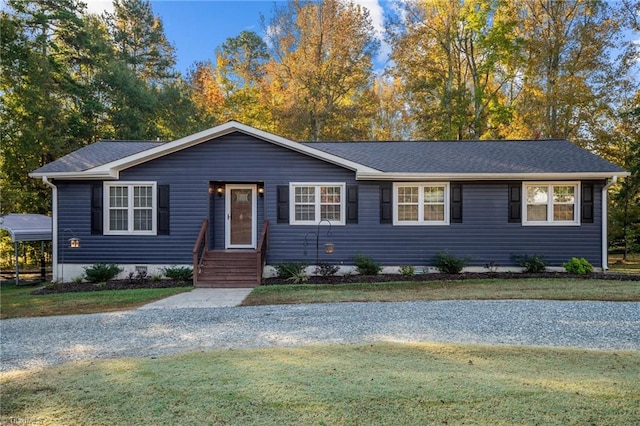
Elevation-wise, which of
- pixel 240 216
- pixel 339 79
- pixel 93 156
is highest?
pixel 339 79

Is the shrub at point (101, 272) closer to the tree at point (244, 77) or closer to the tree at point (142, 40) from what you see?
the tree at point (244, 77)

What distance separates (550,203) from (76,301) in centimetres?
1260

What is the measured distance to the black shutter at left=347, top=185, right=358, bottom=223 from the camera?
11.0 metres

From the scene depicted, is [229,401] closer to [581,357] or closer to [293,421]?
[293,421]

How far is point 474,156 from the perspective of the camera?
12055 millimetres

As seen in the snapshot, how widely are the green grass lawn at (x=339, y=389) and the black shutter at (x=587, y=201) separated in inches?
309

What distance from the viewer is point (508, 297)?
25.4 ft

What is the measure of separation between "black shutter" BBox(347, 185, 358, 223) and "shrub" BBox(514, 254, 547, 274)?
16.2 ft

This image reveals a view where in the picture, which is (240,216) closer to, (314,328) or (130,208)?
(130,208)

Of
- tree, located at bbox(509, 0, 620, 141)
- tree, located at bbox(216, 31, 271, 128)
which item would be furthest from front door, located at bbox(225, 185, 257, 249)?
tree, located at bbox(509, 0, 620, 141)

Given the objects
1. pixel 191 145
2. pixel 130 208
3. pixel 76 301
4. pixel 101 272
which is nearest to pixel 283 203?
pixel 191 145

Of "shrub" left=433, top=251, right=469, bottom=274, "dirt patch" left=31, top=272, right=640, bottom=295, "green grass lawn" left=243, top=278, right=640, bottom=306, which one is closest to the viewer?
"green grass lawn" left=243, top=278, right=640, bottom=306

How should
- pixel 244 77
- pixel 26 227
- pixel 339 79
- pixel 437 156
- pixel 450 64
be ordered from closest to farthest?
pixel 437 156
pixel 26 227
pixel 450 64
pixel 339 79
pixel 244 77

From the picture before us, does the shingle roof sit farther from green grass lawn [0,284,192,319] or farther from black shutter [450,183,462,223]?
green grass lawn [0,284,192,319]
